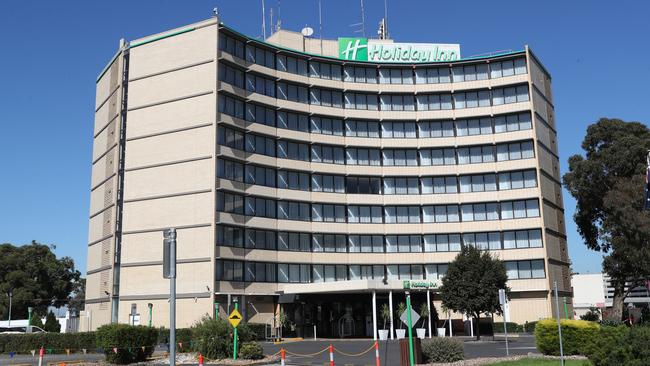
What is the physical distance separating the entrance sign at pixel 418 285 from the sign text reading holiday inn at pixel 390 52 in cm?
2849

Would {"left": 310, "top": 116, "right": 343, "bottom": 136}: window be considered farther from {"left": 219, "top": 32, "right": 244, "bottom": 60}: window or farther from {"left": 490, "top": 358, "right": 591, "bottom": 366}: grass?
{"left": 490, "top": 358, "right": 591, "bottom": 366}: grass

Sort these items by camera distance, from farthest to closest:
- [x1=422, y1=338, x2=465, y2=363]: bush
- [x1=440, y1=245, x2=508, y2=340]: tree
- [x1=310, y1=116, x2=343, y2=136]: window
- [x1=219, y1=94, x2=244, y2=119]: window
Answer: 1. [x1=310, y1=116, x2=343, y2=136]: window
2. [x1=219, y1=94, x2=244, y2=119]: window
3. [x1=440, y1=245, x2=508, y2=340]: tree
4. [x1=422, y1=338, x2=465, y2=363]: bush

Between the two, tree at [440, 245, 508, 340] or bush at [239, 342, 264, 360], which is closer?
bush at [239, 342, 264, 360]

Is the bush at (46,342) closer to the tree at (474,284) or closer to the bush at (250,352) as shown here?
the bush at (250,352)

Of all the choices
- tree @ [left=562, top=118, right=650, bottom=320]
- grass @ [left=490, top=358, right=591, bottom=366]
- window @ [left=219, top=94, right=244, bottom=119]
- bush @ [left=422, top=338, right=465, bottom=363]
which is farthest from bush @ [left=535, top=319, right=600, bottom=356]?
window @ [left=219, top=94, right=244, bottom=119]

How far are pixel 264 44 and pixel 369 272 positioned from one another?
85.6ft

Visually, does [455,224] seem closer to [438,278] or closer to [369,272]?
[438,278]

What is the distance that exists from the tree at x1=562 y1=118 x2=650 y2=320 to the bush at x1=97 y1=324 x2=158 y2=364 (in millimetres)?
41145

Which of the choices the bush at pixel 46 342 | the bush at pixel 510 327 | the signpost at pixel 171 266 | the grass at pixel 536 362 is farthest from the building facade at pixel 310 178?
the signpost at pixel 171 266

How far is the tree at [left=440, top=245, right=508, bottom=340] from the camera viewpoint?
46.9 metres

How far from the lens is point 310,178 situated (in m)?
67.1

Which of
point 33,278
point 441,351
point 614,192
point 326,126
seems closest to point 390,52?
point 326,126

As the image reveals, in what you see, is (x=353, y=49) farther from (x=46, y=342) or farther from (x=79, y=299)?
(x=79, y=299)

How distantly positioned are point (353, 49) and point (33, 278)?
57326 millimetres
